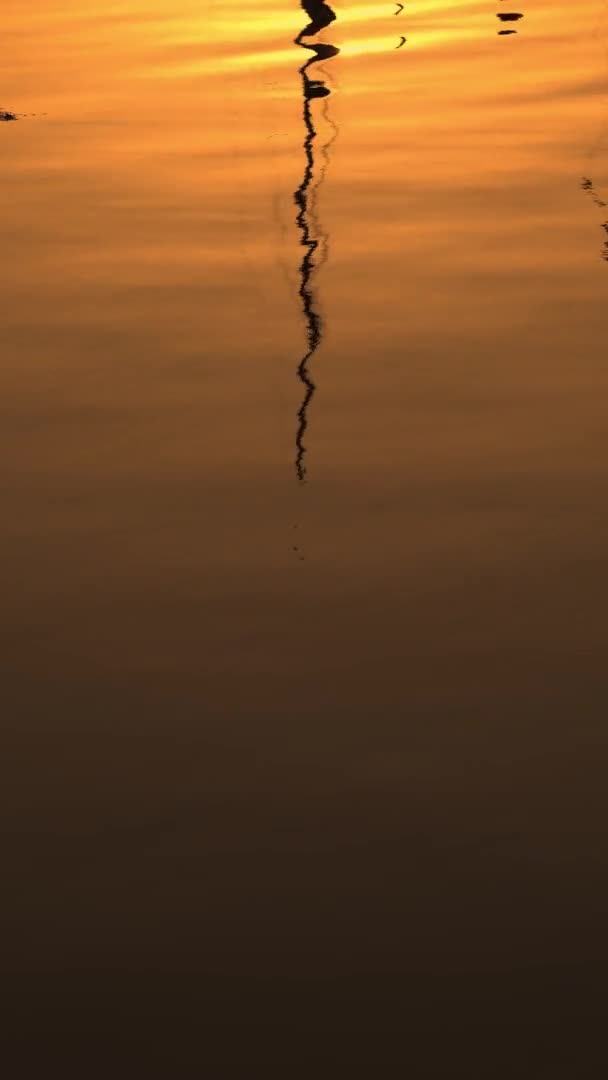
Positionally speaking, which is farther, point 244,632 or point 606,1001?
point 244,632

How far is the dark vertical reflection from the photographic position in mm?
18516

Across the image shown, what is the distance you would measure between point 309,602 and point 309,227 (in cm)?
1083

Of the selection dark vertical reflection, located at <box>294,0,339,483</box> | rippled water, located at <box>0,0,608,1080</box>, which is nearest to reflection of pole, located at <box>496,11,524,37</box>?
dark vertical reflection, located at <box>294,0,339,483</box>

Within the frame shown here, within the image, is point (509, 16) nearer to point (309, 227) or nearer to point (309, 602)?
point (309, 227)

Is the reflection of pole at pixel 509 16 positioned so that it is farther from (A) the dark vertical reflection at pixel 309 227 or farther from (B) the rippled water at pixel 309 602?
(B) the rippled water at pixel 309 602

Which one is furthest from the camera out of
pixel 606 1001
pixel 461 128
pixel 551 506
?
pixel 461 128

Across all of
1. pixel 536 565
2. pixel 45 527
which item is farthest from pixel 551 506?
pixel 45 527

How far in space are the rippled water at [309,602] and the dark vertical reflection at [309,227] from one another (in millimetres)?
68

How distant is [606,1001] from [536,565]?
17.2ft

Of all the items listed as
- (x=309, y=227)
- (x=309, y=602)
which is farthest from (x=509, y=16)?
(x=309, y=602)

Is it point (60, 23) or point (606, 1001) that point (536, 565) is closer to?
point (606, 1001)

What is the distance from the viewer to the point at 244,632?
46.3 ft

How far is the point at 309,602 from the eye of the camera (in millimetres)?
14469

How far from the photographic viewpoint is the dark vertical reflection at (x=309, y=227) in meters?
18.5
